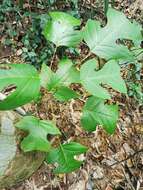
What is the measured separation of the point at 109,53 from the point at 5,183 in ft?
3.74

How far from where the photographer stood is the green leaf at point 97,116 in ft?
6.34

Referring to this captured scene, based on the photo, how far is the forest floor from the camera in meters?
2.82

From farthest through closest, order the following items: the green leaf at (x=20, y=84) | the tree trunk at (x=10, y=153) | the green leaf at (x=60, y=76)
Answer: the tree trunk at (x=10, y=153)
the green leaf at (x=60, y=76)
the green leaf at (x=20, y=84)

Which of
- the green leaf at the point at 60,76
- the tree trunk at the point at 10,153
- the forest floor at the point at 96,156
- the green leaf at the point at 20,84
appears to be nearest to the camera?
the green leaf at the point at 20,84

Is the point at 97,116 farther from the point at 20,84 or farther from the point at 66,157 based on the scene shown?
the point at 20,84

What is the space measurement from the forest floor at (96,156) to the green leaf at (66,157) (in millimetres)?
799

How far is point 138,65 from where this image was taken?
3.82m

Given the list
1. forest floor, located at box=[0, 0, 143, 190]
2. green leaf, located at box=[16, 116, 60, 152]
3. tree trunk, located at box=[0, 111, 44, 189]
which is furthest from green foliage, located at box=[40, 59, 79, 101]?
forest floor, located at box=[0, 0, 143, 190]

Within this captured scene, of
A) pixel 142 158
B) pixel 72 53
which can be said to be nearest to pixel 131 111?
pixel 142 158

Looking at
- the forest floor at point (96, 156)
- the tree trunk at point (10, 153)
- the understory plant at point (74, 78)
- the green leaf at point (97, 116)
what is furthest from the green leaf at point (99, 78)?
the forest floor at point (96, 156)

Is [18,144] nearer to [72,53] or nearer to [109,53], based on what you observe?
[109,53]

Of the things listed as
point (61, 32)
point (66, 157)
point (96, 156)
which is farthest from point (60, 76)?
point (96, 156)

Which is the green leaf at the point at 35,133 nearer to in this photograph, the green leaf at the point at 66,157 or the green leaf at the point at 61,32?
the green leaf at the point at 66,157

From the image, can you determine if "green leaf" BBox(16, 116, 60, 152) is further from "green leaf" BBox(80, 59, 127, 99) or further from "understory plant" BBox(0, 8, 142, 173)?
"green leaf" BBox(80, 59, 127, 99)
